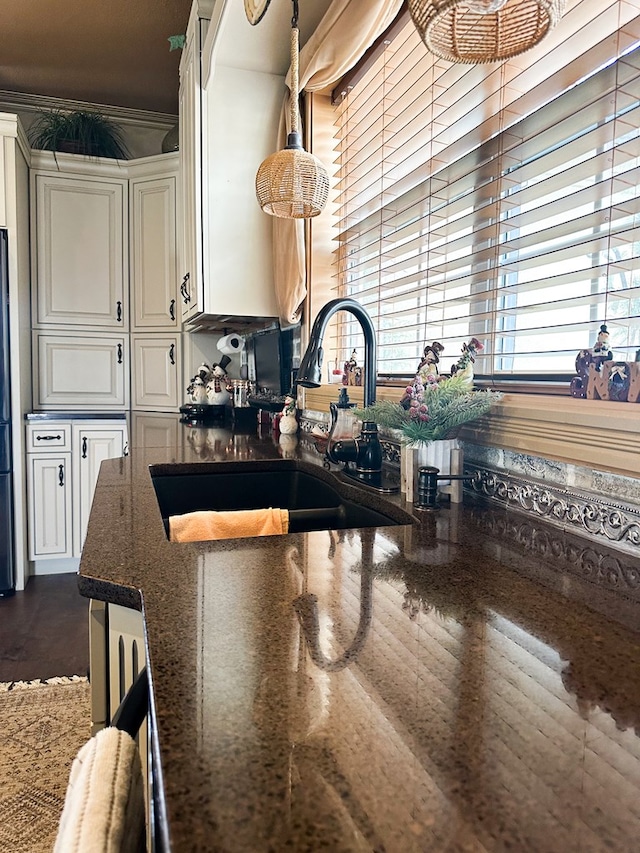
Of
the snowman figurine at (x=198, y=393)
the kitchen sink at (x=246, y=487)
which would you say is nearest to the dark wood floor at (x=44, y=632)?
the kitchen sink at (x=246, y=487)

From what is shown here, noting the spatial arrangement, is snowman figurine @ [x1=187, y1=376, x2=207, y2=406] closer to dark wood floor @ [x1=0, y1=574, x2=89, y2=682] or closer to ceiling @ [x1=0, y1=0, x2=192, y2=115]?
Result: dark wood floor @ [x1=0, y1=574, x2=89, y2=682]

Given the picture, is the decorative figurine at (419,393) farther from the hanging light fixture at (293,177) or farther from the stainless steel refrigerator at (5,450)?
the stainless steel refrigerator at (5,450)

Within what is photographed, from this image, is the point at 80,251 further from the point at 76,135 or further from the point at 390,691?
the point at 390,691

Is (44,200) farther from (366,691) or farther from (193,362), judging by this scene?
(366,691)

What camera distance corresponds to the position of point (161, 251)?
373cm

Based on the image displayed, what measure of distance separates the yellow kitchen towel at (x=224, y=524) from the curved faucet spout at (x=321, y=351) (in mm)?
317

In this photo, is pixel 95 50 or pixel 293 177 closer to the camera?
pixel 293 177

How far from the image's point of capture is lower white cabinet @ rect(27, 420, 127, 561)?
342 cm

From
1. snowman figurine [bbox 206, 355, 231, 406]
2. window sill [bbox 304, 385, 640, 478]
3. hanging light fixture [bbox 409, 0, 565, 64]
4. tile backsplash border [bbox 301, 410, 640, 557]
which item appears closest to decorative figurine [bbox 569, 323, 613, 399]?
window sill [bbox 304, 385, 640, 478]

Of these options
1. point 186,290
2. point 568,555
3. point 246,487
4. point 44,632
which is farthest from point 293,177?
point 44,632

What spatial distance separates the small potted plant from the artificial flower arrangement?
10.7ft

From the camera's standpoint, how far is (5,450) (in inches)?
126

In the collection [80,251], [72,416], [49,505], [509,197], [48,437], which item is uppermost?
[80,251]

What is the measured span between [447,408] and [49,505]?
2954 mm
